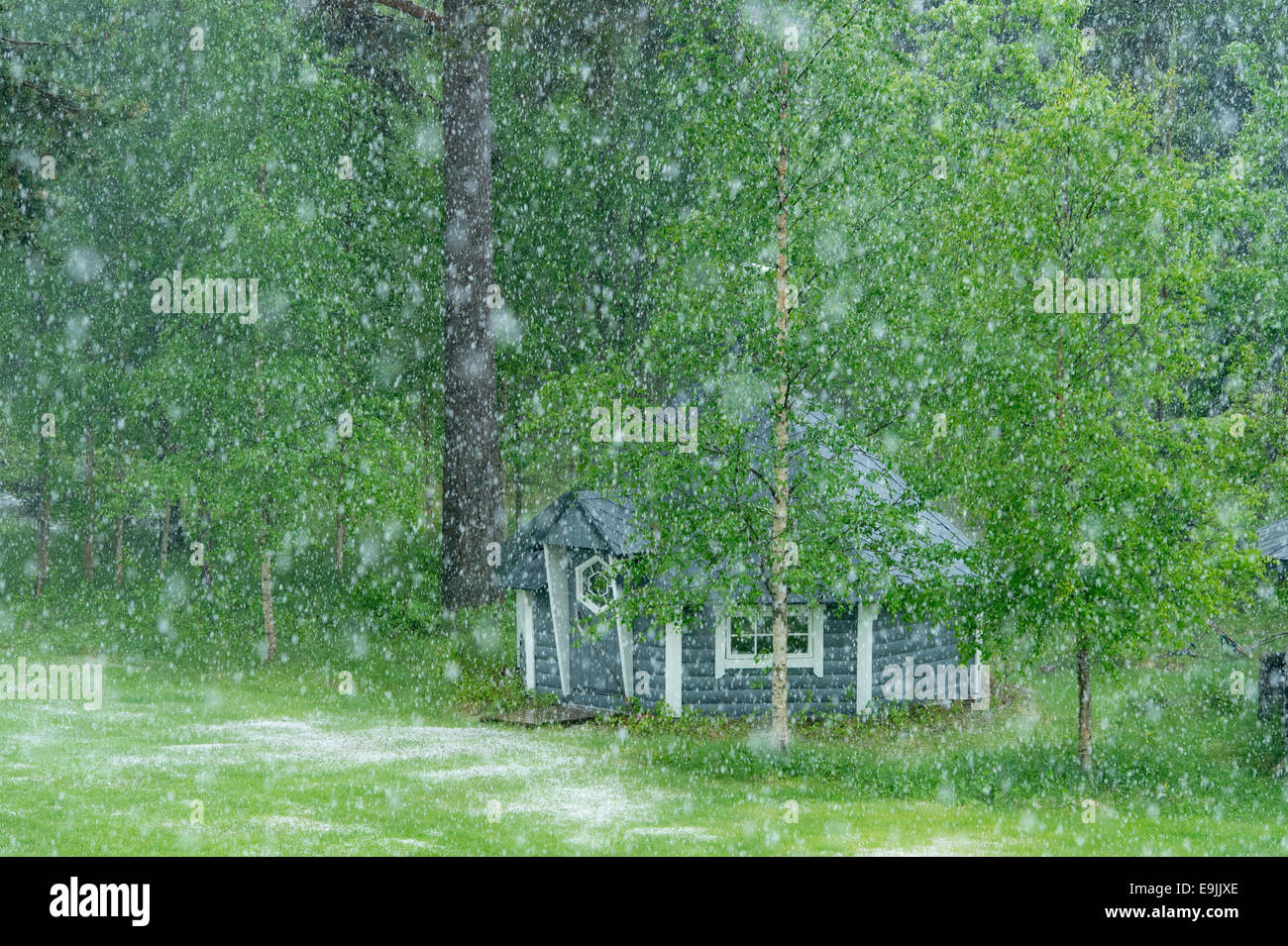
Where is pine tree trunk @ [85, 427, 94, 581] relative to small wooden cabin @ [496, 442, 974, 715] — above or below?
above

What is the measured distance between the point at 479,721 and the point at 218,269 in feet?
32.1

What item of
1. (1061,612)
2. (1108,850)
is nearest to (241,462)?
(1061,612)

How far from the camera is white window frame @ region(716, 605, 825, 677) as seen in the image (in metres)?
20.2

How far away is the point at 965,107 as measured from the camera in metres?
31.9

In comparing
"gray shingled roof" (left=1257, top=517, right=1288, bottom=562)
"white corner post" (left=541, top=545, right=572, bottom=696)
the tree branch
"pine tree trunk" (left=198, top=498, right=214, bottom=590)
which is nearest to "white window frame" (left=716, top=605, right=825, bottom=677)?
"white corner post" (left=541, top=545, right=572, bottom=696)

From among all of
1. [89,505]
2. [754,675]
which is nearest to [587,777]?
[754,675]

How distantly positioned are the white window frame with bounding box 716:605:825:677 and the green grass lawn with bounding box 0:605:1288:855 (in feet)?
3.35

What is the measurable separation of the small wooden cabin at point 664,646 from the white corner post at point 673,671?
2cm

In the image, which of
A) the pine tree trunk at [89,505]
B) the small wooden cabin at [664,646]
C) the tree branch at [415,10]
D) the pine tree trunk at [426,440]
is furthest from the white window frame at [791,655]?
the pine tree trunk at [89,505]

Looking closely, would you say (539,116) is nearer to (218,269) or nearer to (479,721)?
(218,269)

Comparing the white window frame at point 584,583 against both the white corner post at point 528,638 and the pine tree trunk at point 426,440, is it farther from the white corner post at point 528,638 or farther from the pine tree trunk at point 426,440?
the pine tree trunk at point 426,440

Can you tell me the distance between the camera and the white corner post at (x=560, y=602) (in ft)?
69.9

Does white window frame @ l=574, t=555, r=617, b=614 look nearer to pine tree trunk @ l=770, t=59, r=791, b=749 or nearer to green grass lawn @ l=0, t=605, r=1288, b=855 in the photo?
green grass lawn @ l=0, t=605, r=1288, b=855

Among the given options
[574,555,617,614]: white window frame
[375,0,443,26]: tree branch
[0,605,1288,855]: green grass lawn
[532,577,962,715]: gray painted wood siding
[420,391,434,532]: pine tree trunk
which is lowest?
[0,605,1288,855]: green grass lawn
